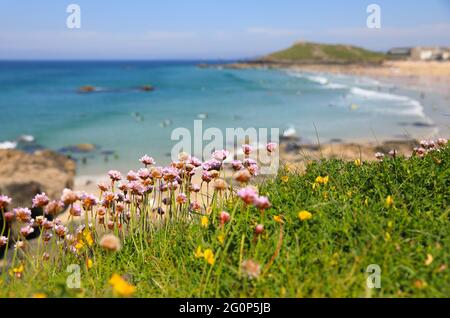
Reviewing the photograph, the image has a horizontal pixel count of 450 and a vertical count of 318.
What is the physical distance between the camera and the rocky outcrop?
388 inches

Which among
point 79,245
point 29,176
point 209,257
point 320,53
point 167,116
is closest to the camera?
point 209,257

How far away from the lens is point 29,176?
1208cm

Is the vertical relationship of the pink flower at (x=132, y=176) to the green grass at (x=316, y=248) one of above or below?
above

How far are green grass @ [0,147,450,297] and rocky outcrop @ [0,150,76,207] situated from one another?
6.56 m

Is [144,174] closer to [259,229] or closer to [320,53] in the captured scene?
[259,229]

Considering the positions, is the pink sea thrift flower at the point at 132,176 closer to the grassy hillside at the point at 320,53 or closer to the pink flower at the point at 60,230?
the pink flower at the point at 60,230

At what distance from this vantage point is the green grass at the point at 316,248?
2.62 meters

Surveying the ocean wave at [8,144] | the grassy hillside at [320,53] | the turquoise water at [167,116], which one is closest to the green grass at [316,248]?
the turquoise water at [167,116]

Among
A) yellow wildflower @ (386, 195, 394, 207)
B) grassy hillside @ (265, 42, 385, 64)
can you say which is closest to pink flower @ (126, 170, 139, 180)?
yellow wildflower @ (386, 195, 394, 207)

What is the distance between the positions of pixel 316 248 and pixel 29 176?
10922 millimetres

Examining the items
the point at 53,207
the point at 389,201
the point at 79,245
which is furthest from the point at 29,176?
the point at 389,201

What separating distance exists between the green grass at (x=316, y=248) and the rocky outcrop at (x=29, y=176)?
6564 millimetres

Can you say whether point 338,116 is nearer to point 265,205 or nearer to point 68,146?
point 68,146
